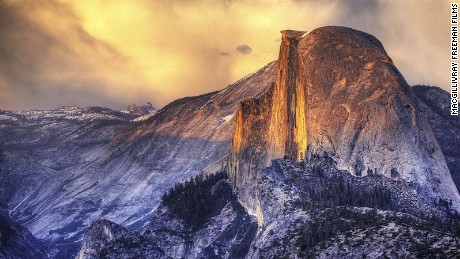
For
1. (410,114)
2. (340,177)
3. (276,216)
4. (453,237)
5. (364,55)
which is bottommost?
(453,237)

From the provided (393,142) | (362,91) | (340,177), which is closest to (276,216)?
(340,177)

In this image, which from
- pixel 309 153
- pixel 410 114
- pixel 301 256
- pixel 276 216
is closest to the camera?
pixel 301 256

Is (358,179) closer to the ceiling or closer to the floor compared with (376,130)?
closer to the floor

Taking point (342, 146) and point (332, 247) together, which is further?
point (342, 146)

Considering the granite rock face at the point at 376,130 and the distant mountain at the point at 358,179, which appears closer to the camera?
the distant mountain at the point at 358,179

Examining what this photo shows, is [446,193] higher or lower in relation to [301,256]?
higher

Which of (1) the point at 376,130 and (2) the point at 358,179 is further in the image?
(1) the point at 376,130

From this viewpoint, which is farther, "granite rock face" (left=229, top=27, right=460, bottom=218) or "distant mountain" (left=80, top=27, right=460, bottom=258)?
"granite rock face" (left=229, top=27, right=460, bottom=218)

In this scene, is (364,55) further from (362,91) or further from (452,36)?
(452,36)

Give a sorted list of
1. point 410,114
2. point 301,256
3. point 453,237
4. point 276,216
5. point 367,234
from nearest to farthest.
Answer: point 453,237 → point 367,234 → point 301,256 → point 276,216 → point 410,114
